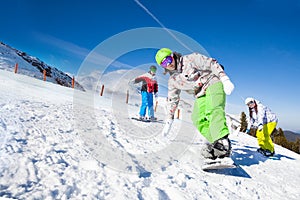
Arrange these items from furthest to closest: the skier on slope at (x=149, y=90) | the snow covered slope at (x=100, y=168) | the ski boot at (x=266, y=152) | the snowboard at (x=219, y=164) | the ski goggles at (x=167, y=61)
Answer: the skier on slope at (x=149, y=90)
the ski boot at (x=266, y=152)
the ski goggles at (x=167, y=61)
the snowboard at (x=219, y=164)
the snow covered slope at (x=100, y=168)

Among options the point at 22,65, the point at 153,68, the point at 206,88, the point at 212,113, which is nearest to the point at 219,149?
the point at 212,113

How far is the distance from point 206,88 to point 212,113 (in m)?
0.50

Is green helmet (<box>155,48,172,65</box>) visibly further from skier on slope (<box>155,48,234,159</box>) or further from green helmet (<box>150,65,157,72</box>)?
green helmet (<box>150,65,157,72</box>)

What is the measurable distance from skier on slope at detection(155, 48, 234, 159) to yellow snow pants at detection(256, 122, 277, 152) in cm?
306

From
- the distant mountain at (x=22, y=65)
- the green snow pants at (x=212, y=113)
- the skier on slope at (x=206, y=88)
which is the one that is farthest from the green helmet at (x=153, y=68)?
the distant mountain at (x=22, y=65)

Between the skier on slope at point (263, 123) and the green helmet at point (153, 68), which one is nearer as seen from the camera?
the skier on slope at point (263, 123)

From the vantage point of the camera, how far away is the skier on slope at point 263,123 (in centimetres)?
582

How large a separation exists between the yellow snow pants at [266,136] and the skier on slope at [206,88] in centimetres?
306

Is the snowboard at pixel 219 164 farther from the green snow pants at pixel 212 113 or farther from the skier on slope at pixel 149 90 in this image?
the skier on slope at pixel 149 90

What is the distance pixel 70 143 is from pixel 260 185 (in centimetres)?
258

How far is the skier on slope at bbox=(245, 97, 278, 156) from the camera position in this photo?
19.1 feet

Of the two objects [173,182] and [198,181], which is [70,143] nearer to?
[173,182]

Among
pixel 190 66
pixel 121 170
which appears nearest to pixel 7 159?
pixel 121 170

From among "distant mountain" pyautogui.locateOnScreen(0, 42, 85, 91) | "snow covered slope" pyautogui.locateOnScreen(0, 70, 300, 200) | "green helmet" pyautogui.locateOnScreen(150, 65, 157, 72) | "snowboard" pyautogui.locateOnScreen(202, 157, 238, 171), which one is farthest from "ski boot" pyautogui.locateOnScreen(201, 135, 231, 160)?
"distant mountain" pyautogui.locateOnScreen(0, 42, 85, 91)
